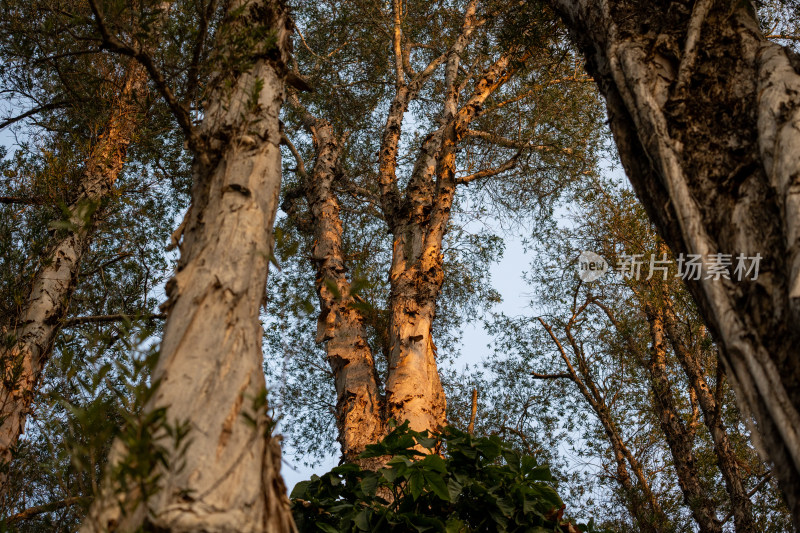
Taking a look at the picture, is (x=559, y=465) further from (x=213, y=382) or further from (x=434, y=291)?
(x=213, y=382)

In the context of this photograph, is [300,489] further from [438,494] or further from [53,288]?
[53,288]

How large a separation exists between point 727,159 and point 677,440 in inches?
322

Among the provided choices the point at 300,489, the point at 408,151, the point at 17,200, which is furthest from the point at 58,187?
the point at 408,151

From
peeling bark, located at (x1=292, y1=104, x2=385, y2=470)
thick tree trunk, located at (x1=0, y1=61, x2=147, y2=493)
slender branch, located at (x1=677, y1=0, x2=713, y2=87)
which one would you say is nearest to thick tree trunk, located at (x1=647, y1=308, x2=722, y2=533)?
peeling bark, located at (x1=292, y1=104, x2=385, y2=470)

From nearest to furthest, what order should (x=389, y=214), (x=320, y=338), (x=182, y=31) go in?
(x=182, y=31) → (x=320, y=338) → (x=389, y=214)

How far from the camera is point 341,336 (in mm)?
7043

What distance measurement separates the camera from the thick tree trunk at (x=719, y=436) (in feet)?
25.0

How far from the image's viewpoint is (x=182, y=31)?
322 centimetres

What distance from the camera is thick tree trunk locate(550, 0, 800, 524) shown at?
213 centimetres

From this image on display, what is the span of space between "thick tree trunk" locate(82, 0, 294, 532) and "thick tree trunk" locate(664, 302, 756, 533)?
303 inches

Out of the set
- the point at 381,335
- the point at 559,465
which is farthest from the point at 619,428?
the point at 381,335

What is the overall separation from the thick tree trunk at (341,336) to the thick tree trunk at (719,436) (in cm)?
477

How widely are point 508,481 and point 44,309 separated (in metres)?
4.98

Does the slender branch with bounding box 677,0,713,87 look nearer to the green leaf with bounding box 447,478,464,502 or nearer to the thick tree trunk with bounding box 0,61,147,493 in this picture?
the green leaf with bounding box 447,478,464,502
